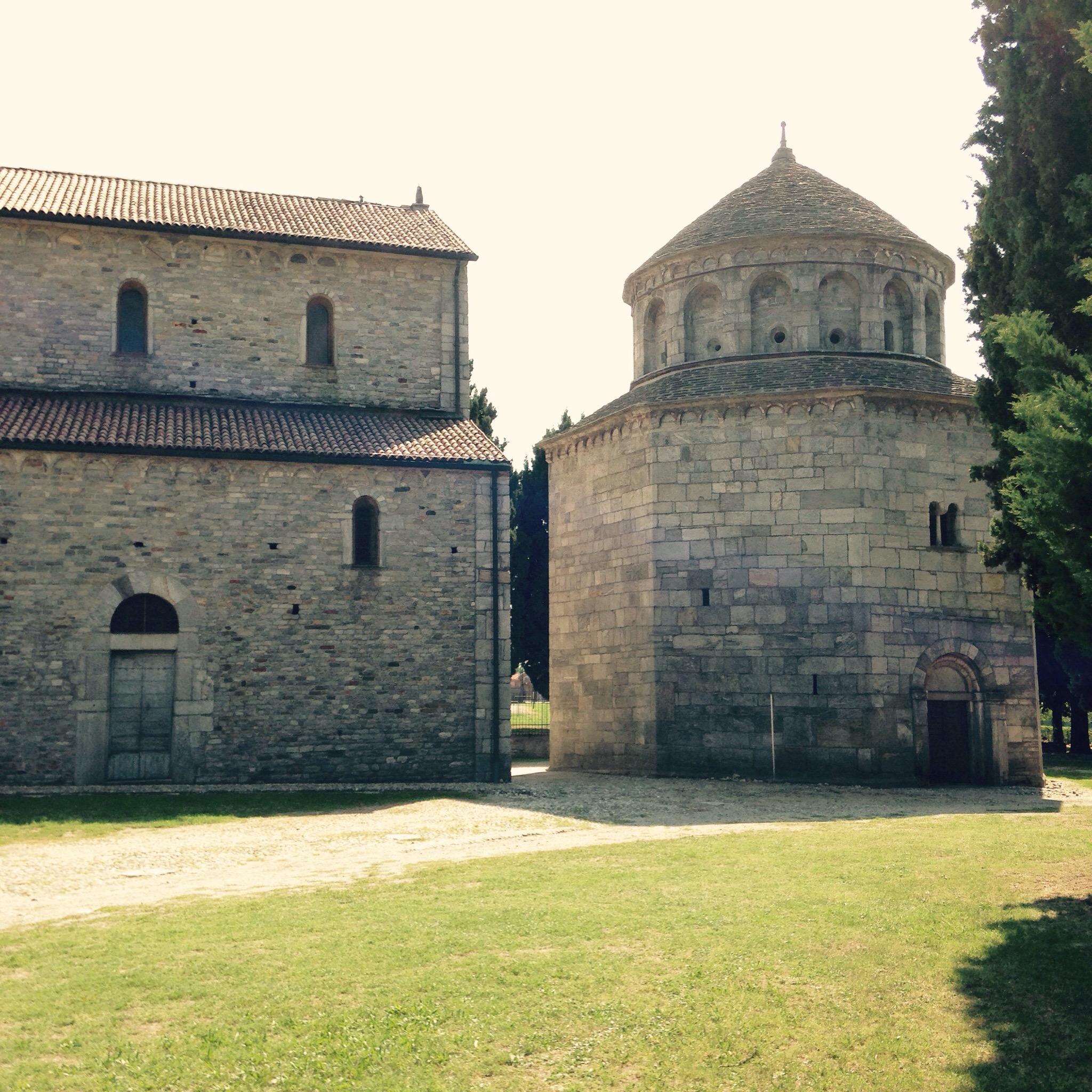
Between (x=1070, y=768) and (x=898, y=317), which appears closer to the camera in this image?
(x=898, y=317)

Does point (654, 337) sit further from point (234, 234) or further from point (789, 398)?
point (234, 234)

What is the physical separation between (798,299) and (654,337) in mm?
3814

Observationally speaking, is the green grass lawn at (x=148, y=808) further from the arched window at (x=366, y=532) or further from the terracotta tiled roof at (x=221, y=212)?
the terracotta tiled roof at (x=221, y=212)

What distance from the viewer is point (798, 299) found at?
2572 centimetres

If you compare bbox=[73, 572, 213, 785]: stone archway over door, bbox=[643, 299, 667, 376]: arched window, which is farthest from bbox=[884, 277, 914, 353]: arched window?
bbox=[73, 572, 213, 785]: stone archway over door

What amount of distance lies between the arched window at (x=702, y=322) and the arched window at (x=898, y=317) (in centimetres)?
366

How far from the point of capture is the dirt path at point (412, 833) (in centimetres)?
1233

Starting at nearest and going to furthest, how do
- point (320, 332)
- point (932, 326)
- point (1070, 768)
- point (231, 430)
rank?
point (231, 430) < point (320, 332) < point (932, 326) < point (1070, 768)

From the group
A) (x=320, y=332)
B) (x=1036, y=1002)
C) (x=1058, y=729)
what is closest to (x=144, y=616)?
(x=320, y=332)

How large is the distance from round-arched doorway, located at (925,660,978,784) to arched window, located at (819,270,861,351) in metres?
7.21

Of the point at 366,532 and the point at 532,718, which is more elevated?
the point at 366,532

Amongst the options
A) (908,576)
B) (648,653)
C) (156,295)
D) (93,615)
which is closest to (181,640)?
(93,615)

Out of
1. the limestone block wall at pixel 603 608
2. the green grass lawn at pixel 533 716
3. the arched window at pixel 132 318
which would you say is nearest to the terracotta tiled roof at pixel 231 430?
the arched window at pixel 132 318

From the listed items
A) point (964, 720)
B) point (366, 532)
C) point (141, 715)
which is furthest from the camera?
point (964, 720)
